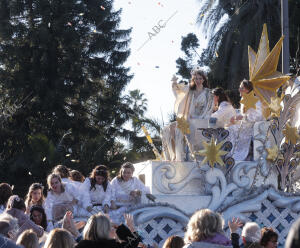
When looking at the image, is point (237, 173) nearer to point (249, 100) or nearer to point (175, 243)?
point (249, 100)

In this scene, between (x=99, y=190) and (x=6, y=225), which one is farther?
(x=99, y=190)

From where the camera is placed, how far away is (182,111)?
12289 mm

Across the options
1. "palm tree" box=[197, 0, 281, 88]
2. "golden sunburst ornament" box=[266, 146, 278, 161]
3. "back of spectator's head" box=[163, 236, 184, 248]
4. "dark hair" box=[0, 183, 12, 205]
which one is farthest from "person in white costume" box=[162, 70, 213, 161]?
"palm tree" box=[197, 0, 281, 88]

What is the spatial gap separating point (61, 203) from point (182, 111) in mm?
3106

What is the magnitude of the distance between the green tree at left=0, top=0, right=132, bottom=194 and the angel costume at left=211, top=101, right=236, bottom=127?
13232mm

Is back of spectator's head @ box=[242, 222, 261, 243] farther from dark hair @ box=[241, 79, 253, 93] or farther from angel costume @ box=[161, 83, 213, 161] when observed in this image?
dark hair @ box=[241, 79, 253, 93]

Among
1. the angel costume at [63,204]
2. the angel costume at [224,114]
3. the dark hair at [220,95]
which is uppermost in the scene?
the dark hair at [220,95]

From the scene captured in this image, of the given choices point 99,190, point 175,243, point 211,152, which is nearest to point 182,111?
point 211,152

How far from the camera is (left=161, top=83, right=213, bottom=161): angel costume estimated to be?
11.8m

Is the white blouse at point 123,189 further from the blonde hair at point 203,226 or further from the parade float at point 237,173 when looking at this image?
the blonde hair at point 203,226

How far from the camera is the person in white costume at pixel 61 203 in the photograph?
1005cm

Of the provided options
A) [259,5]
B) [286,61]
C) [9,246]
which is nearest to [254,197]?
[286,61]

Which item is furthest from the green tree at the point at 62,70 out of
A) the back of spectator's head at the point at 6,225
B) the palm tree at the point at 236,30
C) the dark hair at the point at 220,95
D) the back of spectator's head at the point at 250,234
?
the back of spectator's head at the point at 6,225

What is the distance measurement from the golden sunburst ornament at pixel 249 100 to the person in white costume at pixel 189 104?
68 centimetres
